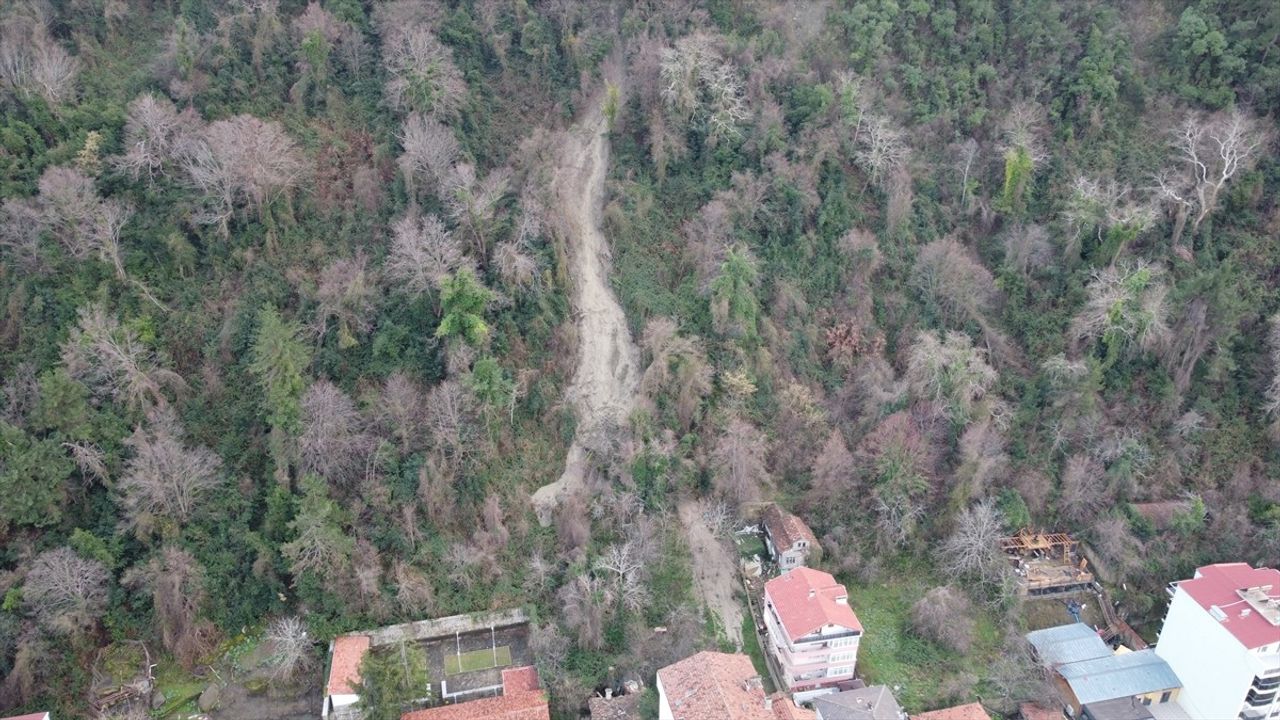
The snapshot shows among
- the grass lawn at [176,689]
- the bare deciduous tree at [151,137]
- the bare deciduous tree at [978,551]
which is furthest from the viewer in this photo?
the bare deciduous tree at [151,137]

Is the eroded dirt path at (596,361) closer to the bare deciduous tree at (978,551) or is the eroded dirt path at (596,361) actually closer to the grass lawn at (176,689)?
the bare deciduous tree at (978,551)

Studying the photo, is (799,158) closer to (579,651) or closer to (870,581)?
(870,581)

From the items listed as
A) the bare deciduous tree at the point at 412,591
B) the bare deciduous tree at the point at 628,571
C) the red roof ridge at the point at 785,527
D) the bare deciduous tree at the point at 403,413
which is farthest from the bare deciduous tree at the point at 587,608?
the bare deciduous tree at the point at 403,413

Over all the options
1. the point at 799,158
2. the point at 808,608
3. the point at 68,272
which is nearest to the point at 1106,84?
the point at 799,158

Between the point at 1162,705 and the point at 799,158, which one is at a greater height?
the point at 799,158

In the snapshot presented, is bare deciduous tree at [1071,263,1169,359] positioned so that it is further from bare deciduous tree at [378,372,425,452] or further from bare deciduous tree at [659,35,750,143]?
bare deciduous tree at [378,372,425,452]

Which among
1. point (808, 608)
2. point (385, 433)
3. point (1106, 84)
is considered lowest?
point (808, 608)
